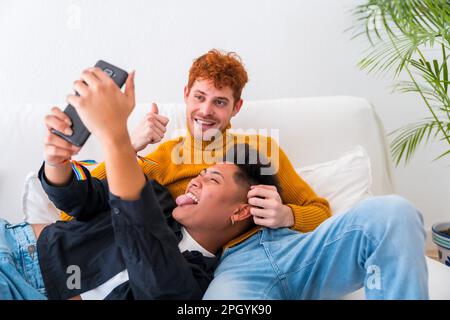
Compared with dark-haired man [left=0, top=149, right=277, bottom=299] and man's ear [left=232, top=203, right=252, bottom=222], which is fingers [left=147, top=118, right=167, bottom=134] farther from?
man's ear [left=232, top=203, right=252, bottom=222]

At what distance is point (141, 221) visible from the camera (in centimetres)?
83

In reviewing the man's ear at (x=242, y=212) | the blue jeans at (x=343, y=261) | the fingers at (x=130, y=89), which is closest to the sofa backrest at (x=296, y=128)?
the man's ear at (x=242, y=212)

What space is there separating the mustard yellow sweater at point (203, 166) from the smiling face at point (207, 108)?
0.05 m

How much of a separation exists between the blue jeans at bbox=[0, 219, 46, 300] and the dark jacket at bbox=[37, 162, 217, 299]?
0.03 metres

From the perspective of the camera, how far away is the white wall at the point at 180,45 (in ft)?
6.26

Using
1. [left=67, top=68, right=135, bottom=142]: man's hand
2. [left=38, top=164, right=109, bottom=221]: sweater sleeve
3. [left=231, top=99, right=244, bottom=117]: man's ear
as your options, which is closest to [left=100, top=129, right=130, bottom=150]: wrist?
[left=67, top=68, right=135, bottom=142]: man's hand

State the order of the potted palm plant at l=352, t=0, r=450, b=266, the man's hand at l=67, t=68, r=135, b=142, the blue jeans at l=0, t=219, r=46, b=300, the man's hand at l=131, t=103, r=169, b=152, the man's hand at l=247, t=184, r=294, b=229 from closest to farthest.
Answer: the man's hand at l=67, t=68, r=135, b=142 < the blue jeans at l=0, t=219, r=46, b=300 < the man's hand at l=247, t=184, r=294, b=229 < the man's hand at l=131, t=103, r=169, b=152 < the potted palm plant at l=352, t=0, r=450, b=266

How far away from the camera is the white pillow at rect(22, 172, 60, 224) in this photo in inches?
54.7

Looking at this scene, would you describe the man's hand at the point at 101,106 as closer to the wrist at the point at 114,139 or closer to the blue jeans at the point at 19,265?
the wrist at the point at 114,139

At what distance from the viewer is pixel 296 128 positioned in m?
1.65

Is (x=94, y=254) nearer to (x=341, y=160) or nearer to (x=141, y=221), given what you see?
(x=141, y=221)

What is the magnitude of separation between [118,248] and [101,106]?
1.60 ft

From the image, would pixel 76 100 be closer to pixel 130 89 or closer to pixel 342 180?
pixel 130 89
